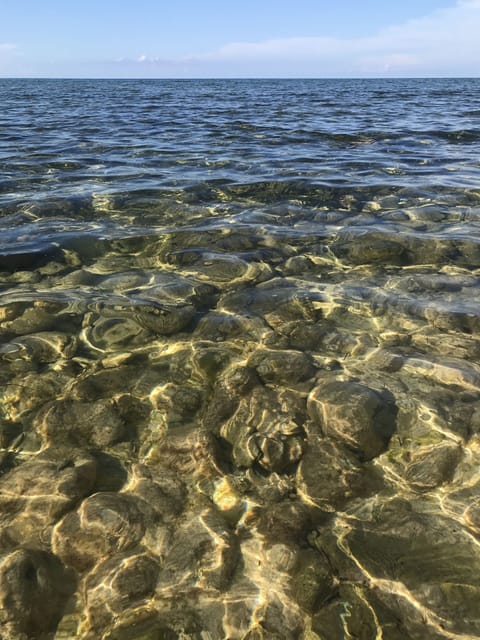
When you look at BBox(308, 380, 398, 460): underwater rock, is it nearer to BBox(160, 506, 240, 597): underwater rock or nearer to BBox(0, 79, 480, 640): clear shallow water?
BBox(0, 79, 480, 640): clear shallow water

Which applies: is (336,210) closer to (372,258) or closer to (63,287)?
(372,258)

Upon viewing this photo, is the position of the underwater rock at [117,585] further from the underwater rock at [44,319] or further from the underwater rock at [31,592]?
the underwater rock at [44,319]

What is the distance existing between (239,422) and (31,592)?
1769mm

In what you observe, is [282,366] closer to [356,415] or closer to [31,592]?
[356,415]

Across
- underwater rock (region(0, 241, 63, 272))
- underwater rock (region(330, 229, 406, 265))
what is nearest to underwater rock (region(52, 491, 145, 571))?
underwater rock (region(0, 241, 63, 272))

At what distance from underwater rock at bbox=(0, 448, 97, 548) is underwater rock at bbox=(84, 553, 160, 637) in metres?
0.46

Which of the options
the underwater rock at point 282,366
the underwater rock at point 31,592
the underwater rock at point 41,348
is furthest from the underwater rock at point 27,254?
the underwater rock at point 31,592

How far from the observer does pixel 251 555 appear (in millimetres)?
2551

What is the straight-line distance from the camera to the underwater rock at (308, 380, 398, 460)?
10.7ft

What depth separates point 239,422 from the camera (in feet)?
11.5

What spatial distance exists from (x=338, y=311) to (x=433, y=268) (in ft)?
6.13

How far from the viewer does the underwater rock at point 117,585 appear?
226 centimetres

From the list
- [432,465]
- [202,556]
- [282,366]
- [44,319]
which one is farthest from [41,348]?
[432,465]

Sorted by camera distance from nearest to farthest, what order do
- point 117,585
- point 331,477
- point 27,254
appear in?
point 117,585, point 331,477, point 27,254
